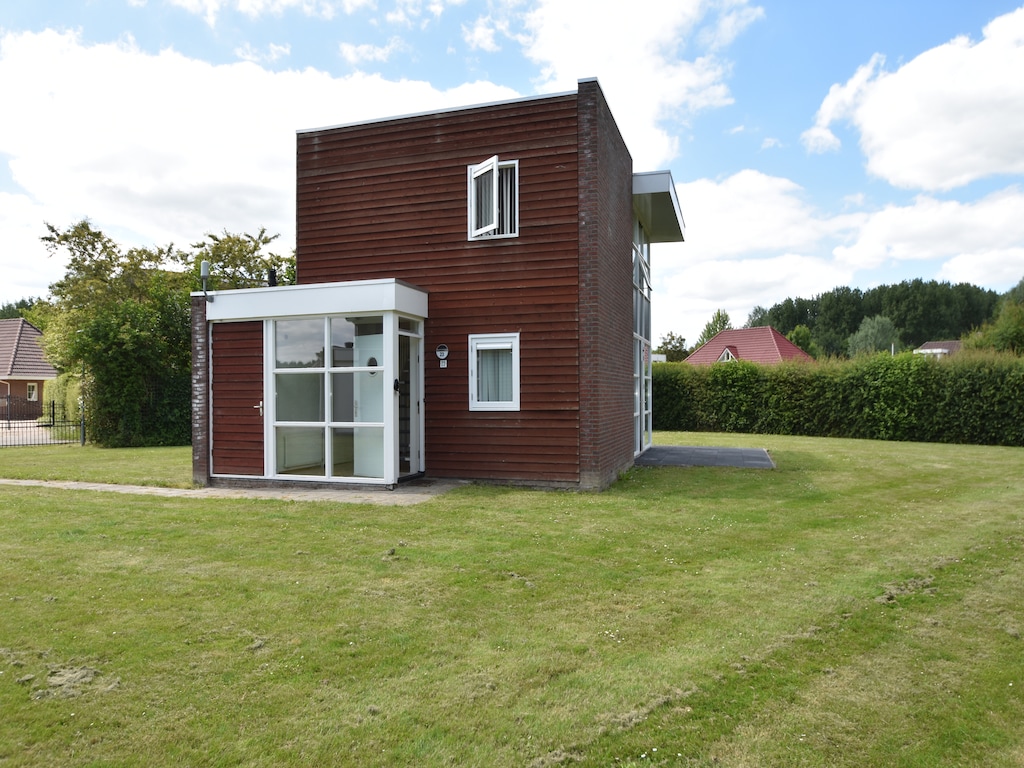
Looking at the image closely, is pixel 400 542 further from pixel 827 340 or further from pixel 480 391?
pixel 827 340

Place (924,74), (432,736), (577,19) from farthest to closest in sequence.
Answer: (924,74) → (577,19) → (432,736)

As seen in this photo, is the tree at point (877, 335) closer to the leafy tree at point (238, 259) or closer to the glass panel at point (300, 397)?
the leafy tree at point (238, 259)

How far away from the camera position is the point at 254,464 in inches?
416

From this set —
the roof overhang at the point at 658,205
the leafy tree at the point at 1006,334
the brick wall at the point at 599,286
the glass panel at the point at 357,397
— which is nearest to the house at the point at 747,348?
the leafy tree at the point at 1006,334

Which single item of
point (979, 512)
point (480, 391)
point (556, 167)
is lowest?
point (979, 512)

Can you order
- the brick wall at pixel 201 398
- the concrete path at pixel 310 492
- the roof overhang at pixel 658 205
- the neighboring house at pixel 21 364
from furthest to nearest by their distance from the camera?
1. the neighboring house at pixel 21 364
2. the roof overhang at pixel 658 205
3. the brick wall at pixel 201 398
4. the concrete path at pixel 310 492

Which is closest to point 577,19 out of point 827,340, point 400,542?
point 400,542

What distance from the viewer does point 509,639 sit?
4105mm

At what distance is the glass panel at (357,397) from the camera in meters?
9.99

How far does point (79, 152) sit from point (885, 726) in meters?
14.7

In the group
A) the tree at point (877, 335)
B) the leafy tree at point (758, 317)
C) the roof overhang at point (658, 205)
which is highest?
the leafy tree at point (758, 317)

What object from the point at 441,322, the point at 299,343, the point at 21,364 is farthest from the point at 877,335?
the point at 21,364

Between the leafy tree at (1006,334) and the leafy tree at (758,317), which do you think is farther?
the leafy tree at (758,317)

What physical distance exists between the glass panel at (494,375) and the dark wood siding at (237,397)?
3378mm
